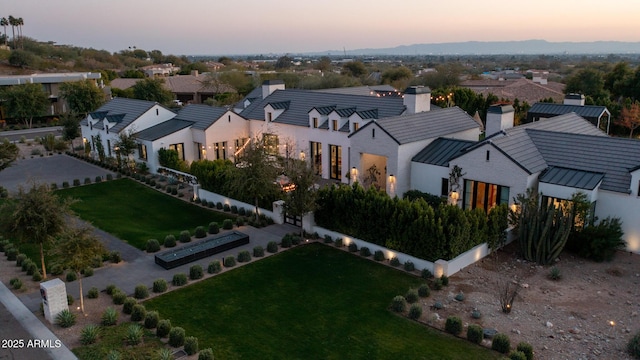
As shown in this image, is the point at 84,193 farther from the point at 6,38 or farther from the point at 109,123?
the point at 6,38

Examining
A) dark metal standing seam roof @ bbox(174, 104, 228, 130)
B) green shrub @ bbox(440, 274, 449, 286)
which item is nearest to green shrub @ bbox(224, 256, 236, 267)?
green shrub @ bbox(440, 274, 449, 286)

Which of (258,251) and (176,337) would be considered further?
(258,251)

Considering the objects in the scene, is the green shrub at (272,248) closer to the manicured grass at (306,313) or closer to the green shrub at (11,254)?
the manicured grass at (306,313)

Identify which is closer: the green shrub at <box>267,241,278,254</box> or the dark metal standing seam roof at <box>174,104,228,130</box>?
the green shrub at <box>267,241,278,254</box>

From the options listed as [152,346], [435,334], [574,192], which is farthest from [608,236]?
[152,346]

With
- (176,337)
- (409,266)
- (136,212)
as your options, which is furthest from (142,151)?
(176,337)

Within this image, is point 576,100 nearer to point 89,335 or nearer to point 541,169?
point 541,169

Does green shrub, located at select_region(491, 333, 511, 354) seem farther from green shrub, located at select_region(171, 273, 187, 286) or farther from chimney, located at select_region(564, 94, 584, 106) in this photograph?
chimney, located at select_region(564, 94, 584, 106)
